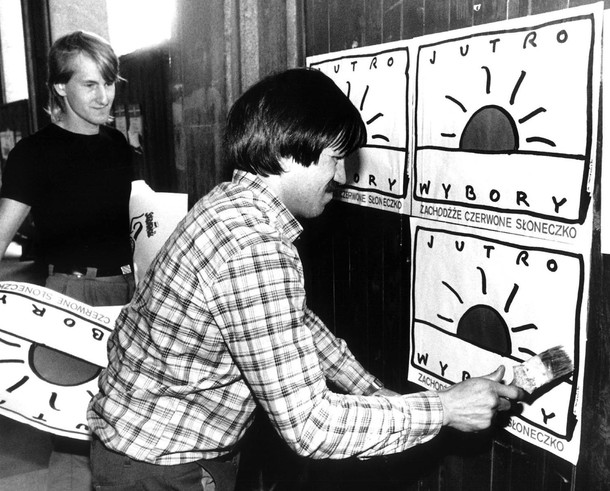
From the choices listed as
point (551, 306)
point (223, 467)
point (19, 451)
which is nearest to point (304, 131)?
point (551, 306)

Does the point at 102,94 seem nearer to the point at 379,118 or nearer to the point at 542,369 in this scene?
the point at 379,118

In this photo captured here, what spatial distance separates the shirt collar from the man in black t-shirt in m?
1.42

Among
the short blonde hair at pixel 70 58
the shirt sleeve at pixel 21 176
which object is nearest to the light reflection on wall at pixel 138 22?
the short blonde hair at pixel 70 58

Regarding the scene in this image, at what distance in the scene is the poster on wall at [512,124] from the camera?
1.45 m

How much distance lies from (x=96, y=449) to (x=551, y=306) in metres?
1.15

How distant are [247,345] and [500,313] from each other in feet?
2.40

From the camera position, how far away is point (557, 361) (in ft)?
5.09

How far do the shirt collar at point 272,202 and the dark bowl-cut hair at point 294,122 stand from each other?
3cm

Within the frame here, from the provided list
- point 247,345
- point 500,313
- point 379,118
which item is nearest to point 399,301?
point 500,313

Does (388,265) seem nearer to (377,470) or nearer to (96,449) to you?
(377,470)

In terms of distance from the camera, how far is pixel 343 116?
154 cm

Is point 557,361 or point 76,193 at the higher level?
point 76,193

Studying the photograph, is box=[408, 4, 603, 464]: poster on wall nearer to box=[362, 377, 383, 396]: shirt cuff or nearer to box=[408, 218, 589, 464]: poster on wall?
box=[408, 218, 589, 464]: poster on wall

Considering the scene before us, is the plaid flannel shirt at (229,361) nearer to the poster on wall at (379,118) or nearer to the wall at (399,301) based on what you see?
the wall at (399,301)
